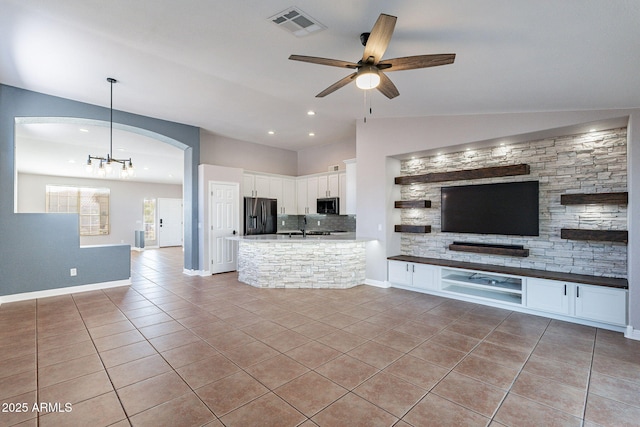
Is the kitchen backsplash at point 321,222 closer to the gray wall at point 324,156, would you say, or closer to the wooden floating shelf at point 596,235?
the gray wall at point 324,156

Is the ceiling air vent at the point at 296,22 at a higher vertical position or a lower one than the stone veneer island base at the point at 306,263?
higher

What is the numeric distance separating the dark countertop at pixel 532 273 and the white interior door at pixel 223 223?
12.4ft

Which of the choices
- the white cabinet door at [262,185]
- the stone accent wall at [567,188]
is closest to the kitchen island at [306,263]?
the stone accent wall at [567,188]

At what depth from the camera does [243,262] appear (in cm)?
595

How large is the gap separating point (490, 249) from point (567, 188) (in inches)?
51.1

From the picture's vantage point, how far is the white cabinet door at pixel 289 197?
324 inches

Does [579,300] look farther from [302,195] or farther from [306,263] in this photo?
[302,195]

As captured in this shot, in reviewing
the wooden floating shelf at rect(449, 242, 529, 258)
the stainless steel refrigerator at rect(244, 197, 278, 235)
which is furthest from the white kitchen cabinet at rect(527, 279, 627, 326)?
the stainless steel refrigerator at rect(244, 197, 278, 235)

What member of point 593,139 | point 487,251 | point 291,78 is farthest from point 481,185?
point 291,78

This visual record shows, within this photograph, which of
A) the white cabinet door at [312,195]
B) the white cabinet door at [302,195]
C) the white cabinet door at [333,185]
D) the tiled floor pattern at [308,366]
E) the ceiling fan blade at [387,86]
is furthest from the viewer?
the white cabinet door at [302,195]

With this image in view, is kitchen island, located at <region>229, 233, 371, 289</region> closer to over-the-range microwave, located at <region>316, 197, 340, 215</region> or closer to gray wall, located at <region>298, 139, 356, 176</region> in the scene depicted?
over-the-range microwave, located at <region>316, 197, 340, 215</region>

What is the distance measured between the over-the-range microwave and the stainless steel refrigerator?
1.20 meters

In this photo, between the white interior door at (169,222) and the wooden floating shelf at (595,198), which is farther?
the white interior door at (169,222)

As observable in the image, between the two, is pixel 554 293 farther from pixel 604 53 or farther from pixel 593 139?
pixel 604 53
